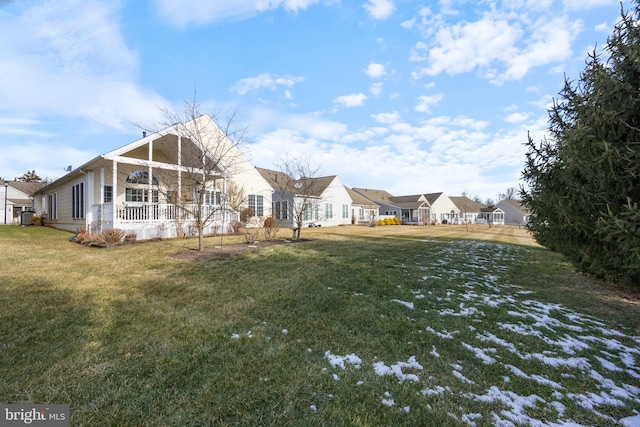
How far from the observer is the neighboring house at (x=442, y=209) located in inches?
1829

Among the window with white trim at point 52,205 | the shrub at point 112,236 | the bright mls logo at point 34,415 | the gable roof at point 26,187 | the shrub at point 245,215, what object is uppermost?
the gable roof at point 26,187

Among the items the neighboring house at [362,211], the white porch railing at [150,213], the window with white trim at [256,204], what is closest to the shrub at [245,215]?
the window with white trim at [256,204]

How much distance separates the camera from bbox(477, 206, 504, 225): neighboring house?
2108 inches

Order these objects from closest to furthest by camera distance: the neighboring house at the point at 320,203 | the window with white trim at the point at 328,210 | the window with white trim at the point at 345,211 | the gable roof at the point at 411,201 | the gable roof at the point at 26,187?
the neighboring house at the point at 320,203, the window with white trim at the point at 328,210, the window with white trim at the point at 345,211, the gable roof at the point at 26,187, the gable roof at the point at 411,201

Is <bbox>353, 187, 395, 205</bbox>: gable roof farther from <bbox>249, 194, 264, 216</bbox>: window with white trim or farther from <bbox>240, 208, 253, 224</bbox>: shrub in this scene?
<bbox>240, 208, 253, 224</bbox>: shrub

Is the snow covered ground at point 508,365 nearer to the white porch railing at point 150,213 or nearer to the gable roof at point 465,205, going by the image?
the white porch railing at point 150,213

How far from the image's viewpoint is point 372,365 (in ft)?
9.55

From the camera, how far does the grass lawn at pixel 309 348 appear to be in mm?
2252

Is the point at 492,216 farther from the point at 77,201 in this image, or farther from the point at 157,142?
the point at 77,201

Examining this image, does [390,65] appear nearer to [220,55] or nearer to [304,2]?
[304,2]

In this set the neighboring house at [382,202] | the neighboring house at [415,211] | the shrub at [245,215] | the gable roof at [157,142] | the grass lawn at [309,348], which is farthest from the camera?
the neighboring house at [382,202]

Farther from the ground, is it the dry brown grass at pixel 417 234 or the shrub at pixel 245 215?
the shrub at pixel 245 215

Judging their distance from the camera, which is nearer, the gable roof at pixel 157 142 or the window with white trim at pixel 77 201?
the gable roof at pixel 157 142

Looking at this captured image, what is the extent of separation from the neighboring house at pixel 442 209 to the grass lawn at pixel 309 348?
4240 cm
